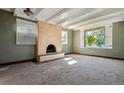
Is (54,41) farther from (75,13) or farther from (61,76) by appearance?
(61,76)

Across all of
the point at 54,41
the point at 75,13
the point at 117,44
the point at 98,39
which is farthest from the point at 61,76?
the point at 98,39

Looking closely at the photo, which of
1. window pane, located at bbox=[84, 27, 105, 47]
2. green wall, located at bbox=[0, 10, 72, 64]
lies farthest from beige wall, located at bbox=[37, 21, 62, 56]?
window pane, located at bbox=[84, 27, 105, 47]

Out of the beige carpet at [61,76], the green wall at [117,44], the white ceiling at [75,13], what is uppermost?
the white ceiling at [75,13]

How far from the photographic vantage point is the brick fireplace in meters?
4.44

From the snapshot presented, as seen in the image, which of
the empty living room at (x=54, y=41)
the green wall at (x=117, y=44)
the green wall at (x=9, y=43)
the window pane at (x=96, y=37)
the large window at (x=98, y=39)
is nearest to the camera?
the empty living room at (x=54, y=41)

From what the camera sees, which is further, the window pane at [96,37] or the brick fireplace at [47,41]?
the window pane at [96,37]

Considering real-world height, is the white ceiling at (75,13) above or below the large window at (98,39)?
above

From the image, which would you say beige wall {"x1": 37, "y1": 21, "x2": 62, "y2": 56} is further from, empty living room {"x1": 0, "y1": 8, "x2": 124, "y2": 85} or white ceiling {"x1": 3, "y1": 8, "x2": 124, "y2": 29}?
white ceiling {"x1": 3, "y1": 8, "x2": 124, "y2": 29}

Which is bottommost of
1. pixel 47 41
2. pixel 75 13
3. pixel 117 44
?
pixel 117 44

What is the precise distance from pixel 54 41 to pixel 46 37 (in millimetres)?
727

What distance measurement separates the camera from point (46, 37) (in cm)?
484

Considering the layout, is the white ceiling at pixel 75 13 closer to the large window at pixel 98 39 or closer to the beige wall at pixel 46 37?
the beige wall at pixel 46 37

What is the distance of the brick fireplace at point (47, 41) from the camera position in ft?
14.6

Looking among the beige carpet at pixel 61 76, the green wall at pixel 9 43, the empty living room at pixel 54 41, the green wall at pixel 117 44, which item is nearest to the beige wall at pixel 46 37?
the empty living room at pixel 54 41
